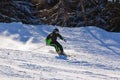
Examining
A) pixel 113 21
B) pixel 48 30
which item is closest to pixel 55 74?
pixel 48 30

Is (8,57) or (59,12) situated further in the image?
(59,12)

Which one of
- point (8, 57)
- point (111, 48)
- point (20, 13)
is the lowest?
point (20, 13)

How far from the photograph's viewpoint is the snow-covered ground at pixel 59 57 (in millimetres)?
10617

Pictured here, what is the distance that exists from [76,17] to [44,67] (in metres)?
18.3

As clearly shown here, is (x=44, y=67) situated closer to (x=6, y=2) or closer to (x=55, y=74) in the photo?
(x=55, y=74)

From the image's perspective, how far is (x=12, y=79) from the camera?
31.1 ft

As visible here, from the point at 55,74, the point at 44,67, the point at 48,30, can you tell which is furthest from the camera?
the point at 48,30

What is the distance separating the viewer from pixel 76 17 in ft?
97.1

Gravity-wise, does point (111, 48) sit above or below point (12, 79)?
below

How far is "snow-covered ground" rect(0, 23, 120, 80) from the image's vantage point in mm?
10617

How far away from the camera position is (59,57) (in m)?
14.4

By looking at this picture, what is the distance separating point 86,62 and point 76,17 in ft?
53.2

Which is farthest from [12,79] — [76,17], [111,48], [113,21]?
[76,17]

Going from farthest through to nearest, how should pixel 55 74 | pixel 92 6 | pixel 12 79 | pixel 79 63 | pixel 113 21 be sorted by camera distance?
1. pixel 92 6
2. pixel 113 21
3. pixel 79 63
4. pixel 55 74
5. pixel 12 79
